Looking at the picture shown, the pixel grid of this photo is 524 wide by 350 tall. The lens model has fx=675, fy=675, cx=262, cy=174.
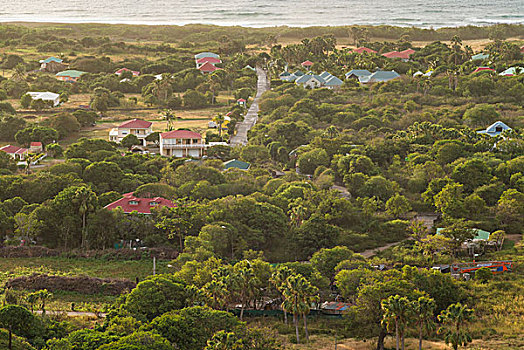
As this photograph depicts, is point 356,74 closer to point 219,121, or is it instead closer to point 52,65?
point 219,121

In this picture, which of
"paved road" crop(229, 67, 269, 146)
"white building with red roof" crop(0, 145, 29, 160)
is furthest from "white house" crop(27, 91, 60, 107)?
"paved road" crop(229, 67, 269, 146)

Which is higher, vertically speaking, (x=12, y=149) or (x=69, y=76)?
(x=69, y=76)

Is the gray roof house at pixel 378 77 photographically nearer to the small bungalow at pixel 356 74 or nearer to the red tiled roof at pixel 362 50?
the small bungalow at pixel 356 74

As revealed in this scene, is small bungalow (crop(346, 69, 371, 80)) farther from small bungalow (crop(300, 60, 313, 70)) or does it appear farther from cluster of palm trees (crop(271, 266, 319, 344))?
cluster of palm trees (crop(271, 266, 319, 344))

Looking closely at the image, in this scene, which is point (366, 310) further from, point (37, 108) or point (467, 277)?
point (37, 108)

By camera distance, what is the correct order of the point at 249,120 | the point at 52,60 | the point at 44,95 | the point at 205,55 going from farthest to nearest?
the point at 205,55
the point at 52,60
the point at 44,95
the point at 249,120

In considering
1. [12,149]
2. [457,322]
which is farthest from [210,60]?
[457,322]

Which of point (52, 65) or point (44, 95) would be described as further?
point (52, 65)
